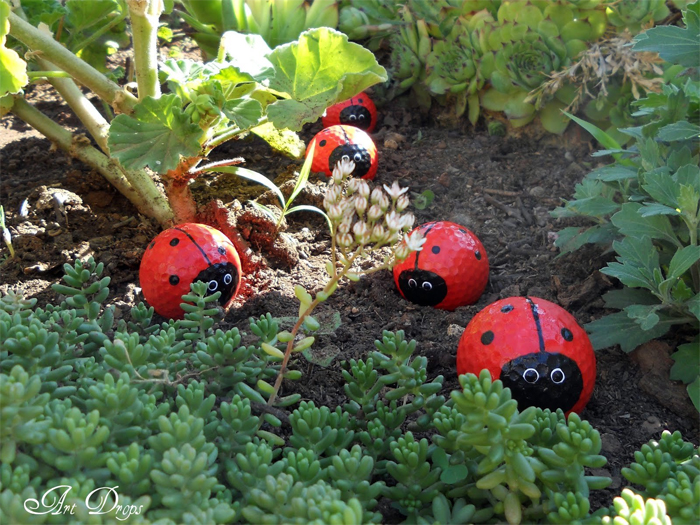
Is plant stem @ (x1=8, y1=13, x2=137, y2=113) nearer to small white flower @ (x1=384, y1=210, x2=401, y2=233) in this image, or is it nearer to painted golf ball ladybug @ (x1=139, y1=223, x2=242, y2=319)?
painted golf ball ladybug @ (x1=139, y1=223, x2=242, y2=319)

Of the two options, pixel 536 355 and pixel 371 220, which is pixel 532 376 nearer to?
pixel 536 355

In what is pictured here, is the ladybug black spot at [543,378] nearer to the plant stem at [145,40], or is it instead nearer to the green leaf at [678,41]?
the green leaf at [678,41]

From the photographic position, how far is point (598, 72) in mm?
2965

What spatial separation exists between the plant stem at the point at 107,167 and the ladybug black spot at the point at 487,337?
58.7 inches

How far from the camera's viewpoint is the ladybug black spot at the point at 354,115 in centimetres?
348

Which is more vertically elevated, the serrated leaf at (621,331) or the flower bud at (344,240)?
the flower bud at (344,240)

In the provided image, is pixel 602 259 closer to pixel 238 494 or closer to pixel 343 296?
pixel 343 296

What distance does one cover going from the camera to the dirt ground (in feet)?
6.66

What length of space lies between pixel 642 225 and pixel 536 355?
0.58 meters

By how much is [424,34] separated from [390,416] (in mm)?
2480

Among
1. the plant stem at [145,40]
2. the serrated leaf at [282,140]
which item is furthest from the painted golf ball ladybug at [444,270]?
the plant stem at [145,40]

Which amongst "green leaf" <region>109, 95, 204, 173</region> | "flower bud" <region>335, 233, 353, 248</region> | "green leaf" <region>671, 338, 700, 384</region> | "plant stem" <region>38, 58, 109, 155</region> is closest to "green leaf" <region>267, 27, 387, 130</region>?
"green leaf" <region>109, 95, 204, 173</region>

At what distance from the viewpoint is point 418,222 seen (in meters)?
2.89

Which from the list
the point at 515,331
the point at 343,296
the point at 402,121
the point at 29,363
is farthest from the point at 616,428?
the point at 402,121
